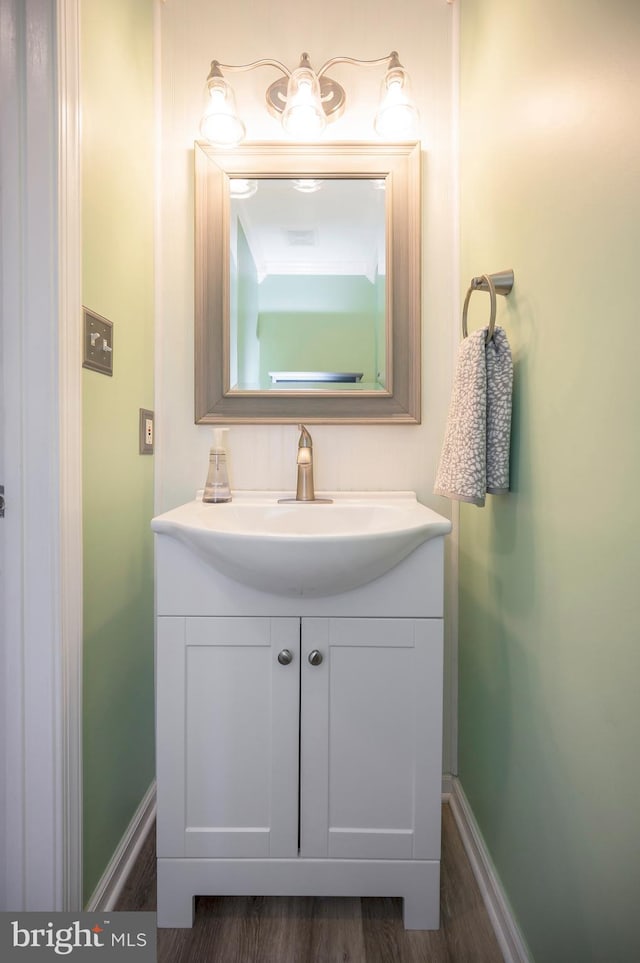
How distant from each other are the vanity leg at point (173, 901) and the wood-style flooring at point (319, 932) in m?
0.02

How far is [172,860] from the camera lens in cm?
100

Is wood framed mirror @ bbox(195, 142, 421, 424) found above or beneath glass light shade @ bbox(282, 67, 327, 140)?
beneath

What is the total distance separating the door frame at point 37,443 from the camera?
2.87 ft

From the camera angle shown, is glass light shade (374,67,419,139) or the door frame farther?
glass light shade (374,67,419,139)

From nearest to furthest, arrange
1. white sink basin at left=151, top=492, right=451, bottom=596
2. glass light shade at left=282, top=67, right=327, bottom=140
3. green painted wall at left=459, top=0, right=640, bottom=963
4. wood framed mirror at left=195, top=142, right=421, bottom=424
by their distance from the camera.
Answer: green painted wall at left=459, top=0, right=640, bottom=963 < white sink basin at left=151, top=492, right=451, bottom=596 < glass light shade at left=282, top=67, right=327, bottom=140 < wood framed mirror at left=195, top=142, right=421, bottom=424

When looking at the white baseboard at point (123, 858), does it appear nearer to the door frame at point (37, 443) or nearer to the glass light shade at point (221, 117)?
the door frame at point (37, 443)

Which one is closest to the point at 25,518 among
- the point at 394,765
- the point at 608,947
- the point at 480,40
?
the point at 394,765

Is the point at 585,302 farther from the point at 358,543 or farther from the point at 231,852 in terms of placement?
the point at 231,852

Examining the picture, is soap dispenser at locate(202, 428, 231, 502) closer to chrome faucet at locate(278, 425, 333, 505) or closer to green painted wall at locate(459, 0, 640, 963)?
chrome faucet at locate(278, 425, 333, 505)

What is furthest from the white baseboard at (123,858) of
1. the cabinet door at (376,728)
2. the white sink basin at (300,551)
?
the white sink basin at (300,551)

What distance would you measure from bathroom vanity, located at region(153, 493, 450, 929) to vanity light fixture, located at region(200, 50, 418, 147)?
3.56ft

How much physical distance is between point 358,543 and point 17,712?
0.71 m

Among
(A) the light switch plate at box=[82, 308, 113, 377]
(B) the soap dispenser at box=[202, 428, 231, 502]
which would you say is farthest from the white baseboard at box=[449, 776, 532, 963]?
(A) the light switch plate at box=[82, 308, 113, 377]

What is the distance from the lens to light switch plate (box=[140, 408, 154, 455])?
4.31 ft
